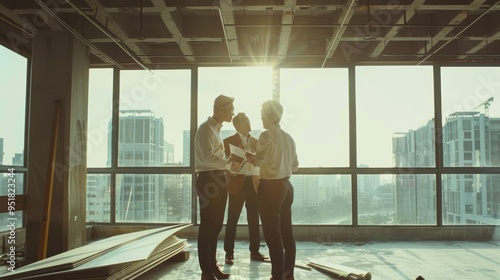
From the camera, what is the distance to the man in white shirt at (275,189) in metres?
3.13

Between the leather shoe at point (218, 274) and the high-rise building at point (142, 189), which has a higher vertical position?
the high-rise building at point (142, 189)

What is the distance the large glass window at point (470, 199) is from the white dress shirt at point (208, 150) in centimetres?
452

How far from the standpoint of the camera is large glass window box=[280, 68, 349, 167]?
647cm

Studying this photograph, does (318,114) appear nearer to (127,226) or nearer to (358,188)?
(358,188)

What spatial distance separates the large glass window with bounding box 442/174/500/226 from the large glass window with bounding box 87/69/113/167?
550 cm

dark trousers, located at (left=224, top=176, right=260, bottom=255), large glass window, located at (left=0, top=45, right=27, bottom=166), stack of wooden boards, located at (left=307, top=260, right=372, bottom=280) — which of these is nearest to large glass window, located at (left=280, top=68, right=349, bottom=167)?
dark trousers, located at (left=224, top=176, right=260, bottom=255)

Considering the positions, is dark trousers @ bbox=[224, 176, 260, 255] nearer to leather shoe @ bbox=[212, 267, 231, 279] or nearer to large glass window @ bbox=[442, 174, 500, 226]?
leather shoe @ bbox=[212, 267, 231, 279]

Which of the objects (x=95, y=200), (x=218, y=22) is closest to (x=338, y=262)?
(x=218, y=22)

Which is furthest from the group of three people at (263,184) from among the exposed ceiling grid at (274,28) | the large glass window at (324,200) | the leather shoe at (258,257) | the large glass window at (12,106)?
the large glass window at (12,106)

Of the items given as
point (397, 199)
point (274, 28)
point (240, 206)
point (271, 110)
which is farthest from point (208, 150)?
point (397, 199)

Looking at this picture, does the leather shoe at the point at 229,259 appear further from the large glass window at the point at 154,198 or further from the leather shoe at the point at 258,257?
the large glass window at the point at 154,198

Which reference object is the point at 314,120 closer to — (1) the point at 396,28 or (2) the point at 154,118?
(1) the point at 396,28

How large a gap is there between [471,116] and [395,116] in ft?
3.96

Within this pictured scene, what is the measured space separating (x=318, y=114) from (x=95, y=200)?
3915 millimetres
